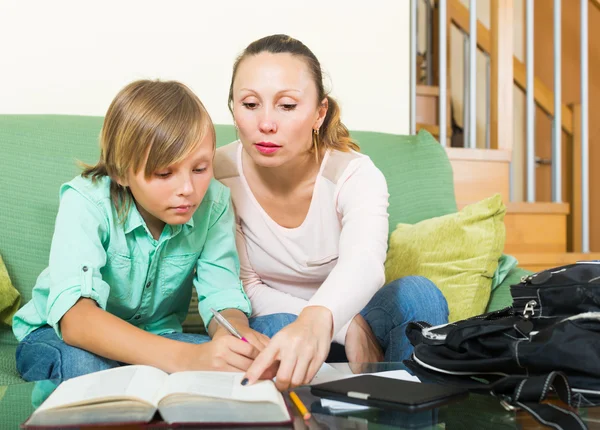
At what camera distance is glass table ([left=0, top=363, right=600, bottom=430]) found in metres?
0.73

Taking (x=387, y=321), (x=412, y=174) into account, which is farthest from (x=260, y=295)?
(x=412, y=174)

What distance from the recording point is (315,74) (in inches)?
54.4

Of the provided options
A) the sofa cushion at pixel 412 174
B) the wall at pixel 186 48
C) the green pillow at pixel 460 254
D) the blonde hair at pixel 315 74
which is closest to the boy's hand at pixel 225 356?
the blonde hair at pixel 315 74

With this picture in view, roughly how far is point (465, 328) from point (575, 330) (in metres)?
0.14

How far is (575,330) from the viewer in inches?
32.3

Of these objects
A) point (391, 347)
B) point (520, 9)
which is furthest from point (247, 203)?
→ point (520, 9)

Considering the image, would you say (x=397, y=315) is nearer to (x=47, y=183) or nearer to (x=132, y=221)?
(x=132, y=221)

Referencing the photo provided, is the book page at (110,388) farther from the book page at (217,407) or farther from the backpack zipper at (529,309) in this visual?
the backpack zipper at (529,309)

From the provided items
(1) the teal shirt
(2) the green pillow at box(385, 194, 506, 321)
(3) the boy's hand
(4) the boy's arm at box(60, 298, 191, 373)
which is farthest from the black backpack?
(2) the green pillow at box(385, 194, 506, 321)

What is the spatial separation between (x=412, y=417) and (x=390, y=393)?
1.5 inches

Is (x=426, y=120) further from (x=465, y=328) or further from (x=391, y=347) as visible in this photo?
(x=465, y=328)

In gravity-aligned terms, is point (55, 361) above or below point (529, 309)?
below

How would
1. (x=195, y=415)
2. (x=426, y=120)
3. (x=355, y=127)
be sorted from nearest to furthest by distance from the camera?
(x=195, y=415), (x=355, y=127), (x=426, y=120)

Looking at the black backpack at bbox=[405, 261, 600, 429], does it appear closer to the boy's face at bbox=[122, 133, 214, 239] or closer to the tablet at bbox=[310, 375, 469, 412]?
the tablet at bbox=[310, 375, 469, 412]
